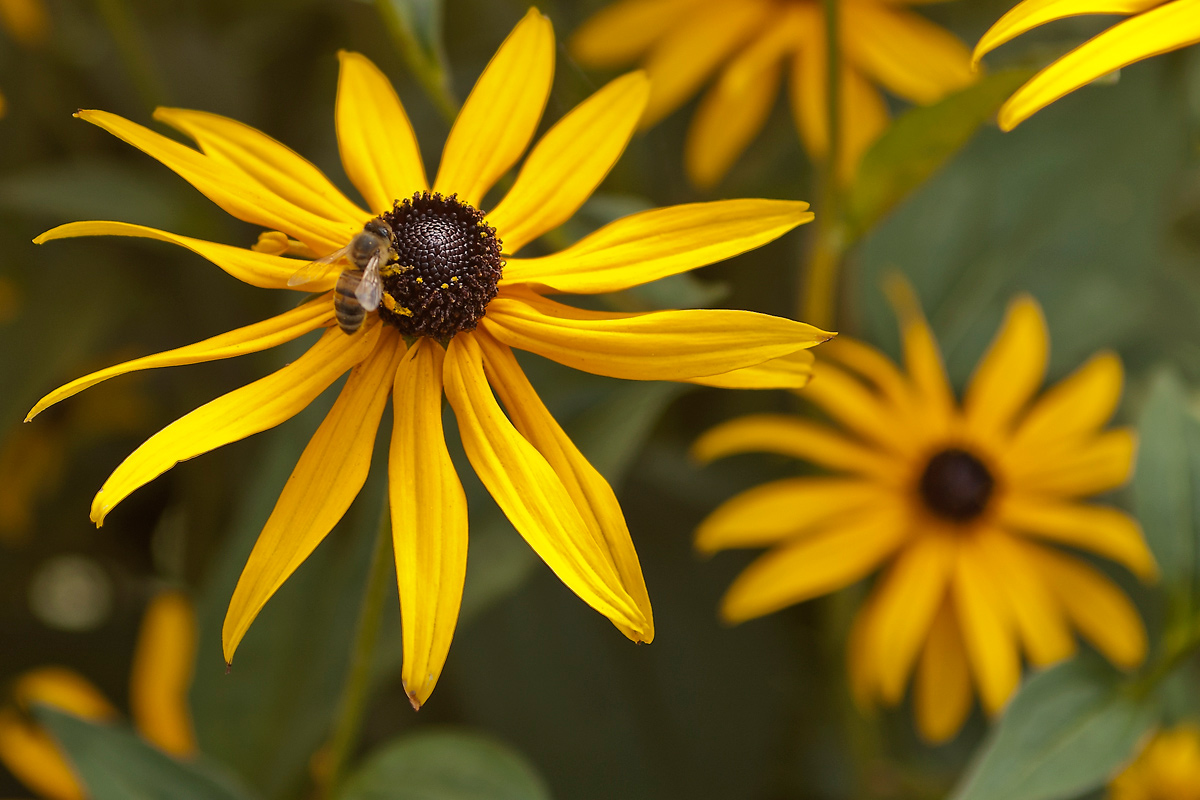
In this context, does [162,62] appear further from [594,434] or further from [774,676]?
[774,676]

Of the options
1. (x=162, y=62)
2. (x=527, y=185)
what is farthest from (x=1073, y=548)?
(x=162, y=62)

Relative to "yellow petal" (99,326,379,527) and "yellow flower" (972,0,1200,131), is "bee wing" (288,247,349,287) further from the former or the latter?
"yellow flower" (972,0,1200,131)

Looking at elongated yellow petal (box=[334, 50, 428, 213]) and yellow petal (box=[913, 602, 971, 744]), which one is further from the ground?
elongated yellow petal (box=[334, 50, 428, 213])

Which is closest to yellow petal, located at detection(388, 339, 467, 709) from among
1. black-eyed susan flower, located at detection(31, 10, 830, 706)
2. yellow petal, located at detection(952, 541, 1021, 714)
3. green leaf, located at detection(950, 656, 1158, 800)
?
black-eyed susan flower, located at detection(31, 10, 830, 706)

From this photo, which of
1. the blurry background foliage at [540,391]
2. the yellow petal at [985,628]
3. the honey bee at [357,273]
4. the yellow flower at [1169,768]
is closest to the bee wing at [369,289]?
the honey bee at [357,273]

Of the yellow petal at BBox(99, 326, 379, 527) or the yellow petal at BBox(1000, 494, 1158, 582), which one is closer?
the yellow petal at BBox(99, 326, 379, 527)

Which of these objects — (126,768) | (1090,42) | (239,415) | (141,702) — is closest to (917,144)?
(1090,42)

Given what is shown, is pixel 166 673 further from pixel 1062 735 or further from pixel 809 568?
pixel 1062 735
